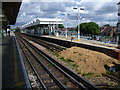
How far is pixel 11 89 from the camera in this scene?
6.26 m

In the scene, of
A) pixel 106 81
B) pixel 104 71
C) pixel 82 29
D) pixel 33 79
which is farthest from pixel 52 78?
pixel 82 29

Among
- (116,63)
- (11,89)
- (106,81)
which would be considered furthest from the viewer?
(116,63)

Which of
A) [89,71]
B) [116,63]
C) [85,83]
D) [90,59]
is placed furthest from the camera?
[90,59]

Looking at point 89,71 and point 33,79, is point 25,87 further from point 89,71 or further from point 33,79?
point 89,71

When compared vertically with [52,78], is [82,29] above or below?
above

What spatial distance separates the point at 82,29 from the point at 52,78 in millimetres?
78366

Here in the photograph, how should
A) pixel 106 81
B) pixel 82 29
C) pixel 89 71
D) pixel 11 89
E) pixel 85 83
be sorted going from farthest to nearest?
pixel 82 29
pixel 89 71
pixel 106 81
pixel 85 83
pixel 11 89

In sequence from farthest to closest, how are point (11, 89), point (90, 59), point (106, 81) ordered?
point (90, 59) < point (106, 81) < point (11, 89)

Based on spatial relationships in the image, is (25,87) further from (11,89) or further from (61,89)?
(61,89)

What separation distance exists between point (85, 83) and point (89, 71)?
97.0 inches

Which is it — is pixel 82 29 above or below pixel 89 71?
above

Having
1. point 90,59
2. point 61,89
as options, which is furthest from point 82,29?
point 61,89

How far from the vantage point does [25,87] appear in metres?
6.47

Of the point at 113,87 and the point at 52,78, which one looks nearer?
the point at 113,87
